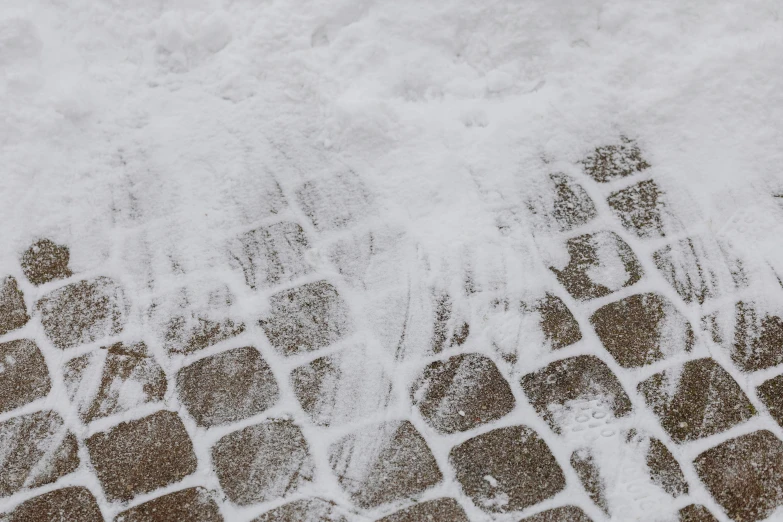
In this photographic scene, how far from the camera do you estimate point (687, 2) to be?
192 centimetres

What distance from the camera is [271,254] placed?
1.77 m

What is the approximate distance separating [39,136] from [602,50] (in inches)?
61.4

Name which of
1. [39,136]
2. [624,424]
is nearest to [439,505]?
[624,424]

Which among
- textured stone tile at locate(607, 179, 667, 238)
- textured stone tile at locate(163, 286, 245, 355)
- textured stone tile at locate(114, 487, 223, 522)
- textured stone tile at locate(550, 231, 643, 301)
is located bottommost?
textured stone tile at locate(114, 487, 223, 522)

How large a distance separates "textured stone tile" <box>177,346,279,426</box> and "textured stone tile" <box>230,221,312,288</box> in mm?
193

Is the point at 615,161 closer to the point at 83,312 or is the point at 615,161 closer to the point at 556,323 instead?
the point at 556,323

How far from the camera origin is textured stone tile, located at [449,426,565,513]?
151cm

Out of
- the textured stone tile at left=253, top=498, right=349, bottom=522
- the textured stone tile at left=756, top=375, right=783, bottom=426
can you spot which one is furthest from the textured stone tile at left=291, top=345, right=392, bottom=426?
the textured stone tile at left=756, top=375, right=783, bottom=426

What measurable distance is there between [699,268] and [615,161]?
0.35 metres

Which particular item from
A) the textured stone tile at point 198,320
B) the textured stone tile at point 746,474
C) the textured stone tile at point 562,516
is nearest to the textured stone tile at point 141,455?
the textured stone tile at point 198,320

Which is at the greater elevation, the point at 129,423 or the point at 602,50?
the point at 602,50

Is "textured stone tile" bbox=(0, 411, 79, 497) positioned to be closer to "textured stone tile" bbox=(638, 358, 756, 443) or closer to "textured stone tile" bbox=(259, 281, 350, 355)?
"textured stone tile" bbox=(259, 281, 350, 355)

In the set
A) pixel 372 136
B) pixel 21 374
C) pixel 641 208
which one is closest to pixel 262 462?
pixel 21 374

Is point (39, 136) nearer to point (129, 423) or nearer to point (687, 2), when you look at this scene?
point (129, 423)
